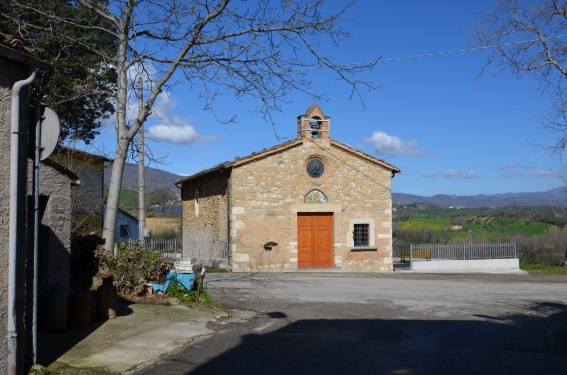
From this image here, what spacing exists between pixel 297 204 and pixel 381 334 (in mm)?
17585

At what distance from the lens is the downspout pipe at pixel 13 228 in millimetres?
5855

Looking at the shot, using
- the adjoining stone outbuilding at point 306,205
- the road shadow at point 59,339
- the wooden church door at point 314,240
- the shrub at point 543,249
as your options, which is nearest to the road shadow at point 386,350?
the road shadow at point 59,339

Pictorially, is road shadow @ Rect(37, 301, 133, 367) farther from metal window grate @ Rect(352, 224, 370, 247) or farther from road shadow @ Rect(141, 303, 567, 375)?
metal window grate @ Rect(352, 224, 370, 247)

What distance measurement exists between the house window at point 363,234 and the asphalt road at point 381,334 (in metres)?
11.1

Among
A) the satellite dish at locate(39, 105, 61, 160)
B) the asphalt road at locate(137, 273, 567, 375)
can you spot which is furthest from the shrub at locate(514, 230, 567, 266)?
the satellite dish at locate(39, 105, 61, 160)

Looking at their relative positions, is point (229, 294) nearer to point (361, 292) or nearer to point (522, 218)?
point (361, 292)

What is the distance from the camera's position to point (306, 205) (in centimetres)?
2720

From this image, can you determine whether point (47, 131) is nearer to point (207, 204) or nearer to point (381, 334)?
point (381, 334)

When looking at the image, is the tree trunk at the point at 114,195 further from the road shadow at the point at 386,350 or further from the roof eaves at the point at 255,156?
the roof eaves at the point at 255,156

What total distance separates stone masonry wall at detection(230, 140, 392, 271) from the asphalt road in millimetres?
9438

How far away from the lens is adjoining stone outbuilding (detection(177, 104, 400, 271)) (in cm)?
2628

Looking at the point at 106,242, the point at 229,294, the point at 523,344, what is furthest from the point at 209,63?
the point at 523,344

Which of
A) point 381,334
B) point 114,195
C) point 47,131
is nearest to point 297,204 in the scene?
point 114,195

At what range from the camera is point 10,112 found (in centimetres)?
614
